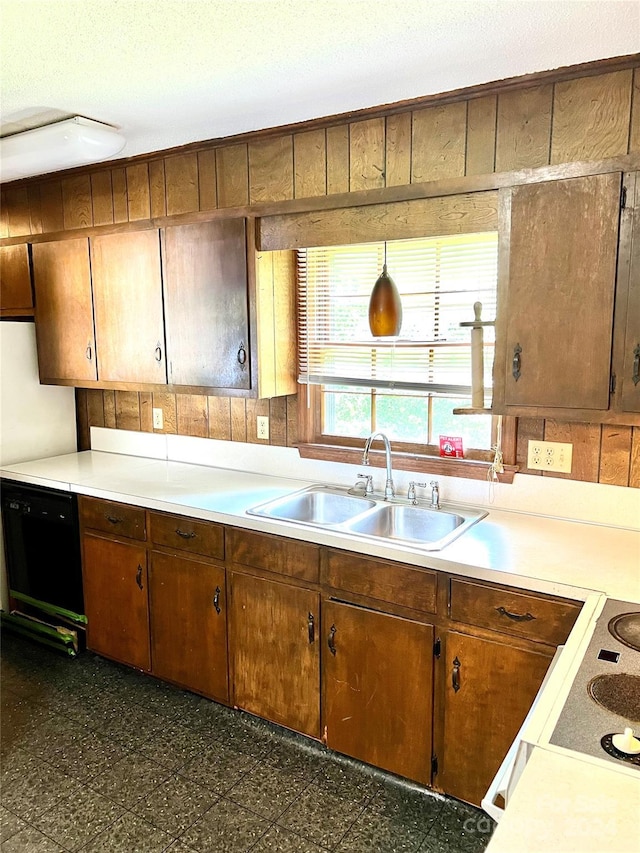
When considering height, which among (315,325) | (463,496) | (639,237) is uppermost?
(639,237)

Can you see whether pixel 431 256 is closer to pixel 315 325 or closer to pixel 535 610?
pixel 315 325

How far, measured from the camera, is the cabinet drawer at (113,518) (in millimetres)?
2682

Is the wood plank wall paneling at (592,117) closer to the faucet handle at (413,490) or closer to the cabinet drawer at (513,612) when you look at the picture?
the faucet handle at (413,490)

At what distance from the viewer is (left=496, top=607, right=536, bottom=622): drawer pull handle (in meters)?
1.78

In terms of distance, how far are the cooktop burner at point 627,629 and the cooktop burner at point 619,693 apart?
143 mm

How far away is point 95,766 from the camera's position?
2.26m

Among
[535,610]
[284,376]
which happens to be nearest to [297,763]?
[535,610]

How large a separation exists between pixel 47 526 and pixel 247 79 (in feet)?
7.22

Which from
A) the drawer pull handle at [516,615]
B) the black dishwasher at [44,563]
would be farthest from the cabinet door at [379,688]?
the black dishwasher at [44,563]

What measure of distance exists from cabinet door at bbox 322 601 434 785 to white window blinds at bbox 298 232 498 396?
3.11ft

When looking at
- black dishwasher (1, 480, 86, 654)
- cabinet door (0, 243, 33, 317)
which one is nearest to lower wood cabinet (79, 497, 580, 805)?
black dishwasher (1, 480, 86, 654)

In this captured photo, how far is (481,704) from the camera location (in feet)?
6.25

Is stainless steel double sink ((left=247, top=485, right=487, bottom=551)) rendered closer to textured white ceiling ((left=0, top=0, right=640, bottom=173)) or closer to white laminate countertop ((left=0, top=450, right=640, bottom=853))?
white laminate countertop ((left=0, top=450, right=640, bottom=853))

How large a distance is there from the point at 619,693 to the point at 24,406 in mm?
3131
